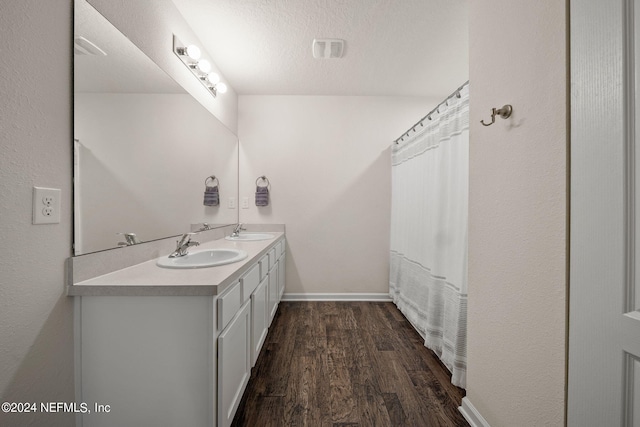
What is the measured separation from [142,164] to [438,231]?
1885 millimetres

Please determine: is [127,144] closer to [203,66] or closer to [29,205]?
[29,205]

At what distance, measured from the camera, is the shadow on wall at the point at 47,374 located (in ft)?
2.54

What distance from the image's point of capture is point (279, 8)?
65.6 inches

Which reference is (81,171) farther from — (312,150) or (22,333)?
(312,150)

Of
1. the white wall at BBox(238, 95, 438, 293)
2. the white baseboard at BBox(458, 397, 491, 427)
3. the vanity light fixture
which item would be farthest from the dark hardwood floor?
the vanity light fixture

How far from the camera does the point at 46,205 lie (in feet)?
2.79

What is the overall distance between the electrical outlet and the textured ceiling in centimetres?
148

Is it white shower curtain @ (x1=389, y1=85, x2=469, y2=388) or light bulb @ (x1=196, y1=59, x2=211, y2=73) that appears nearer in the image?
white shower curtain @ (x1=389, y1=85, x2=469, y2=388)

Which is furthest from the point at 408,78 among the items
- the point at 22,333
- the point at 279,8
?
the point at 22,333

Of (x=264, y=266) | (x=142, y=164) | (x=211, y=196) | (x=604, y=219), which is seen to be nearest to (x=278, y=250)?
(x=264, y=266)

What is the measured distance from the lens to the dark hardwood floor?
4.26 feet

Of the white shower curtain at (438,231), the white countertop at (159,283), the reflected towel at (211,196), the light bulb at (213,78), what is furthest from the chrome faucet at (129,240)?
the white shower curtain at (438,231)

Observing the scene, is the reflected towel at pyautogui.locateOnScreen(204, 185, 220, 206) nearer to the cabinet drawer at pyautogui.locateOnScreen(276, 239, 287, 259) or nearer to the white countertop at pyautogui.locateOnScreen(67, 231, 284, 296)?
the cabinet drawer at pyautogui.locateOnScreen(276, 239, 287, 259)

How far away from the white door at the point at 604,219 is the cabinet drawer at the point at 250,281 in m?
1.24
